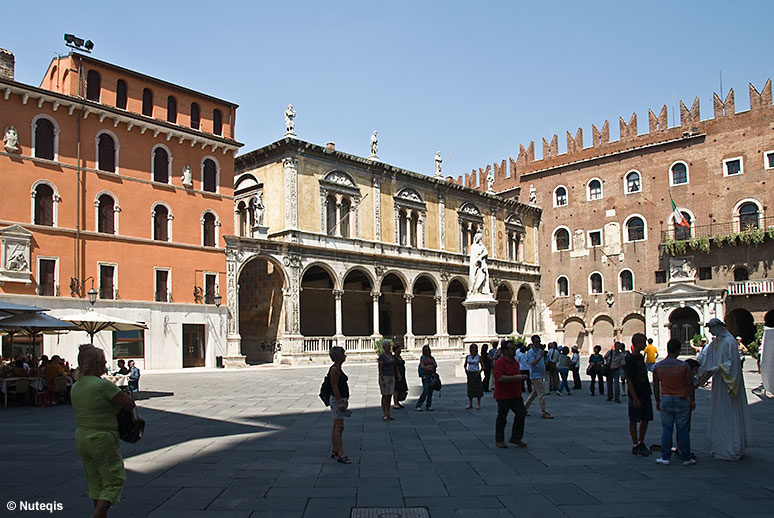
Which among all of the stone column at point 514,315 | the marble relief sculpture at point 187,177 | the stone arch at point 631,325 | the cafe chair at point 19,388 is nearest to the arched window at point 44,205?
the marble relief sculpture at point 187,177

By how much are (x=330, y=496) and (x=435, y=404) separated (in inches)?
323

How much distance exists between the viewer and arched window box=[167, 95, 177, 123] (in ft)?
95.7

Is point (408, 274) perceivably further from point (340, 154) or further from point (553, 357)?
point (553, 357)

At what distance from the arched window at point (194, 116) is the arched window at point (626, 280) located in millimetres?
28557

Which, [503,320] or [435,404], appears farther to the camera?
[503,320]

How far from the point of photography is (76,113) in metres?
25.9

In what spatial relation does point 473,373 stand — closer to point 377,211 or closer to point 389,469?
point 389,469

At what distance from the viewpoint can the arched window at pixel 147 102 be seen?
92.5 ft

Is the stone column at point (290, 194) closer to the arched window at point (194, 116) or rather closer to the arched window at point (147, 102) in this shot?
the arched window at point (194, 116)

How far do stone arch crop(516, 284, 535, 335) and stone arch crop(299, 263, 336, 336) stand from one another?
1589 cm

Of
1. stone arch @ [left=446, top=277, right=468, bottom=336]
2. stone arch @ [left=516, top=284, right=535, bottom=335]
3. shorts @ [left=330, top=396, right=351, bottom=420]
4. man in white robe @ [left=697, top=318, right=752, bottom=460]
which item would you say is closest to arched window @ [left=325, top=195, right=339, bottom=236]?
stone arch @ [left=446, top=277, right=468, bottom=336]

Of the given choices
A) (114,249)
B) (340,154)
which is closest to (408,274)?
(340,154)

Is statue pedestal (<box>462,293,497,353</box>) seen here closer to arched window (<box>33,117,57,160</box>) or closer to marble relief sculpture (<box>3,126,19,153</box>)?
arched window (<box>33,117,57,160</box>)

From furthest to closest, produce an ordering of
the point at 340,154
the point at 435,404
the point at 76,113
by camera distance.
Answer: the point at 340,154 < the point at 76,113 < the point at 435,404
